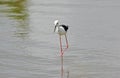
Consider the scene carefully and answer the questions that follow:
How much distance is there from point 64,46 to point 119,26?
3.36 m

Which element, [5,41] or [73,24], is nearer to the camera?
[5,41]

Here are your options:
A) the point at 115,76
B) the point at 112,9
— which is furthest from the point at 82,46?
the point at 112,9

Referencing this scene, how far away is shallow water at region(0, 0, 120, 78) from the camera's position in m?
11.9

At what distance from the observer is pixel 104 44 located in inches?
577

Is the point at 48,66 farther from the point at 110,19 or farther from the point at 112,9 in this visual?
the point at 112,9

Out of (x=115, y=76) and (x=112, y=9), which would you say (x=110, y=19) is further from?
(x=115, y=76)

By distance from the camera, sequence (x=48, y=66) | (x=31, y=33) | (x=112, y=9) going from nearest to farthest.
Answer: (x=48, y=66) < (x=31, y=33) < (x=112, y=9)

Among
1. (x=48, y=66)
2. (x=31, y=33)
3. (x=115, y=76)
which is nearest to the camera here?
(x=115, y=76)

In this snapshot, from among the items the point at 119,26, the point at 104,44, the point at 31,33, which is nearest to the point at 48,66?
the point at 104,44

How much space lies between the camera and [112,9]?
829 inches

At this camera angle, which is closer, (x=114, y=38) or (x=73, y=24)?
(x=114, y=38)

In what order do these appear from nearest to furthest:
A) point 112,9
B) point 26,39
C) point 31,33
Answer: point 26,39 → point 31,33 → point 112,9

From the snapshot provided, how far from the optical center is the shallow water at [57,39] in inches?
470

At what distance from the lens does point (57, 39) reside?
15.7 m
